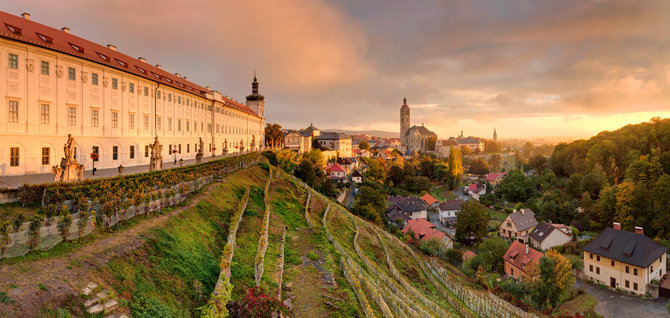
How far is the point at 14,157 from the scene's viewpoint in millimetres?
25312

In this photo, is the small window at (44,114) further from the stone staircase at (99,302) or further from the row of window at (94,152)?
the stone staircase at (99,302)

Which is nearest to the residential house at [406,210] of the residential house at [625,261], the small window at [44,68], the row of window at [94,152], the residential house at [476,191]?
the residential house at [476,191]

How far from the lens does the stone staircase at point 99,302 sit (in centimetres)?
864

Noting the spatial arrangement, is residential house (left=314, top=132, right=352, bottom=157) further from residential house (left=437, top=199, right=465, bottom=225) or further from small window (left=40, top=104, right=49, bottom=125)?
small window (left=40, top=104, right=49, bottom=125)

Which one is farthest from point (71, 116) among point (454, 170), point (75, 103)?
point (454, 170)

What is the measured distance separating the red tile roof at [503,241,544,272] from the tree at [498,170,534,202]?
138 ft

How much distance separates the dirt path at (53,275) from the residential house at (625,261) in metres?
49.1

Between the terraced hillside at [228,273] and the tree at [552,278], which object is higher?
the terraced hillside at [228,273]

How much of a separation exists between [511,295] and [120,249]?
103 feet

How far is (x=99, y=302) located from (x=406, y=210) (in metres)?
66.7

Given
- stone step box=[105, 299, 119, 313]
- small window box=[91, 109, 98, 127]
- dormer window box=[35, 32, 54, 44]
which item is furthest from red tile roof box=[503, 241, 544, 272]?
dormer window box=[35, 32, 54, 44]

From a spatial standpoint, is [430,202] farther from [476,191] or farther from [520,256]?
[520,256]

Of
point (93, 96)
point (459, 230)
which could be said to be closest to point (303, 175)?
point (459, 230)

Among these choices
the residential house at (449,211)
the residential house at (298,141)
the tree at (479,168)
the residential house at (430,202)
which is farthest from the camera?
the tree at (479,168)
